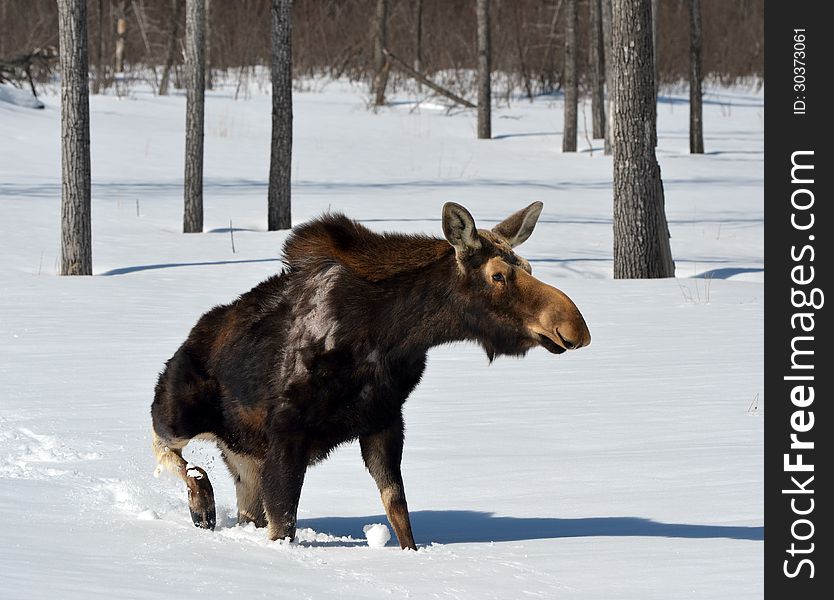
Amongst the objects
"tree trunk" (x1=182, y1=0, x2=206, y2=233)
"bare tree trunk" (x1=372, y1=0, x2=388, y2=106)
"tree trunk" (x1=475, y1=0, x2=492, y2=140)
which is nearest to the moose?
"tree trunk" (x1=182, y1=0, x2=206, y2=233)

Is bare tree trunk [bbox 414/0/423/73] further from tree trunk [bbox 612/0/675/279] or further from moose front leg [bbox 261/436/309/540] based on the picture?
moose front leg [bbox 261/436/309/540]

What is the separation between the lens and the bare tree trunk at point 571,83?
28.8 m

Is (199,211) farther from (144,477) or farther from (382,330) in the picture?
(382,330)

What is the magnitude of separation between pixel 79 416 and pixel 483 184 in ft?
55.9

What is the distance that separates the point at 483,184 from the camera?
24047 millimetres

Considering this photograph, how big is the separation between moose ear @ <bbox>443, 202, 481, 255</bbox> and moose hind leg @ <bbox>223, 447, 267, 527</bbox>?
1.33 meters

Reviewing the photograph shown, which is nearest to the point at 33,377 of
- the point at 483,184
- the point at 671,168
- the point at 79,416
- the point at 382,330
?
the point at 79,416

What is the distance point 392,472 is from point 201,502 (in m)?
0.81

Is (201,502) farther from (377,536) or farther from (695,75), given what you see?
(695,75)

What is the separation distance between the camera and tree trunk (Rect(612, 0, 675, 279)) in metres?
13.6

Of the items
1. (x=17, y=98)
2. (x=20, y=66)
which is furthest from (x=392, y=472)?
(x=20, y=66)

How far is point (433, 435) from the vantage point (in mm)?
7320

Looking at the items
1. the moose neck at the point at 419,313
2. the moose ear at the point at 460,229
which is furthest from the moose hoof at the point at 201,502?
the moose ear at the point at 460,229

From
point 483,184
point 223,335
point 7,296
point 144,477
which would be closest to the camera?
point 223,335
